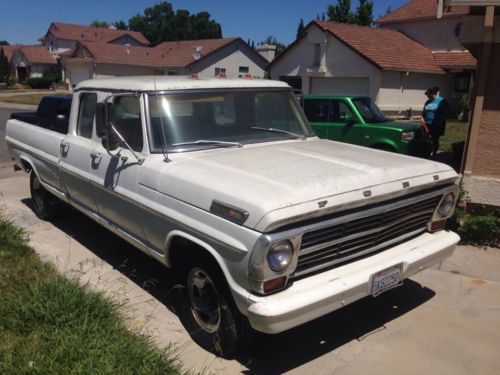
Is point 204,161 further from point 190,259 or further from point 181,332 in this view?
point 181,332

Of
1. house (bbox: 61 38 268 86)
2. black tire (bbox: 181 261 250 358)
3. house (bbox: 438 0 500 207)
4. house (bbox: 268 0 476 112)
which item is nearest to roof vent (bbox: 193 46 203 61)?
house (bbox: 61 38 268 86)

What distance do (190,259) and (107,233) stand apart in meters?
2.89

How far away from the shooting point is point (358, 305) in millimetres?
4371

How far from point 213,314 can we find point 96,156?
204cm

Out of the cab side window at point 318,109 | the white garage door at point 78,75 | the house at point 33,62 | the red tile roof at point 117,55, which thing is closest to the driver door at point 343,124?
the cab side window at point 318,109


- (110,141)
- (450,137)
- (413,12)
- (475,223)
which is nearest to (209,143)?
(110,141)

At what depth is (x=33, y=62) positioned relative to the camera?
66438mm

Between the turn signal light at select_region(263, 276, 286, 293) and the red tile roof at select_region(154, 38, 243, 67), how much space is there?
4161 centimetres

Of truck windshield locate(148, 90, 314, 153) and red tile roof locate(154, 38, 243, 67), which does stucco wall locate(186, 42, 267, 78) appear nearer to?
red tile roof locate(154, 38, 243, 67)

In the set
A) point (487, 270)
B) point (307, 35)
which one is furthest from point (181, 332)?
point (307, 35)

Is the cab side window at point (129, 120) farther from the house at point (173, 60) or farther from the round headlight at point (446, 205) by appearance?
the house at point (173, 60)

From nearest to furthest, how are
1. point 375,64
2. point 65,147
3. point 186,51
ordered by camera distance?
point 65,147 → point 375,64 → point 186,51

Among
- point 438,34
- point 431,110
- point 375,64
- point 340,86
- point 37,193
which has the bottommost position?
point 37,193

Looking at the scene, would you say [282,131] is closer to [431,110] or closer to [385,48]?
[431,110]
